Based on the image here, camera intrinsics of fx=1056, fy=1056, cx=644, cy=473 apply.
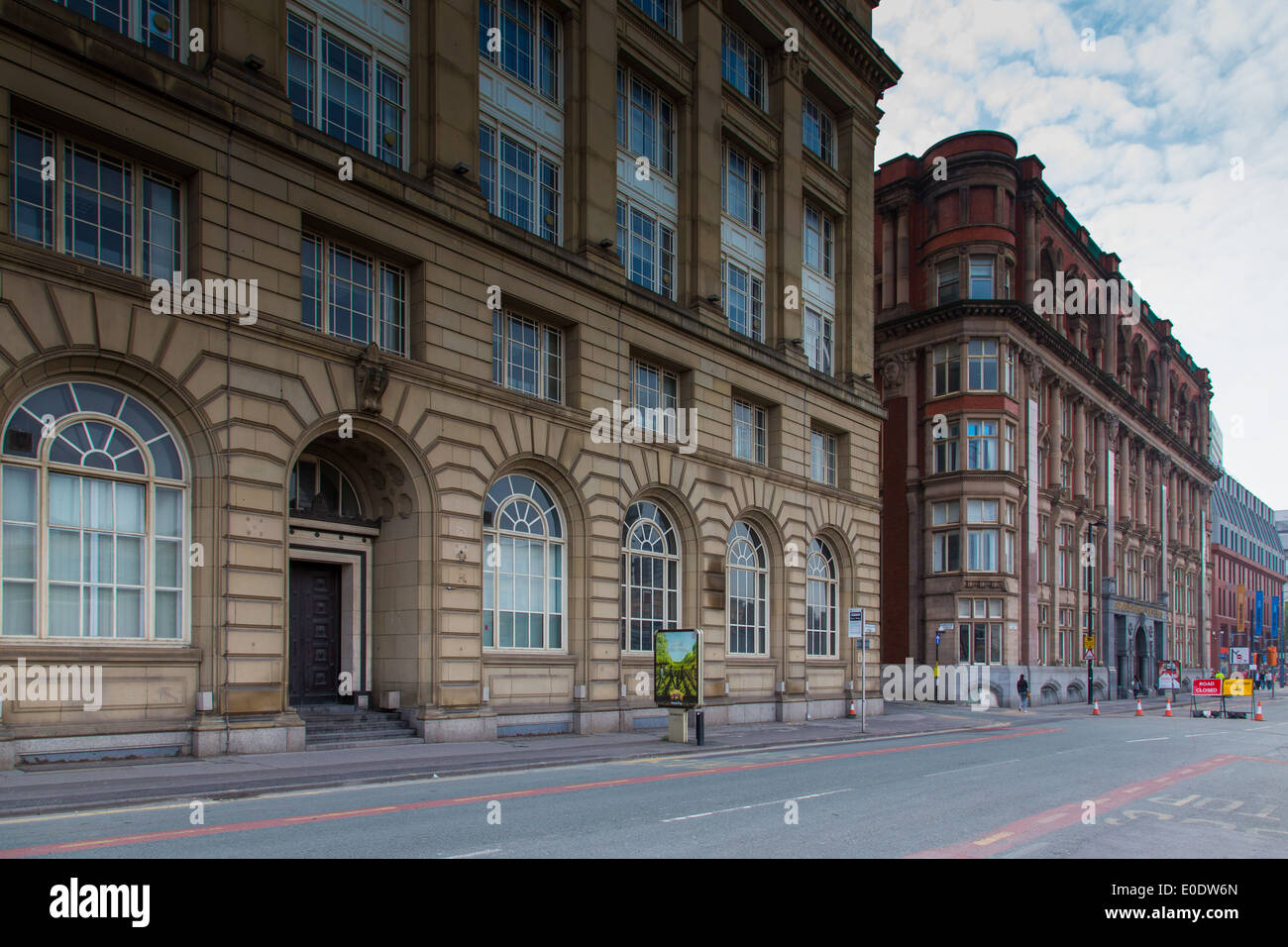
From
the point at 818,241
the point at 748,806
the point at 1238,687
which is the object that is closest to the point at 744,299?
the point at 818,241

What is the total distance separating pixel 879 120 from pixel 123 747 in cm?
3655

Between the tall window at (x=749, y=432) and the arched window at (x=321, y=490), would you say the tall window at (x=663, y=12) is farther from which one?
the arched window at (x=321, y=490)

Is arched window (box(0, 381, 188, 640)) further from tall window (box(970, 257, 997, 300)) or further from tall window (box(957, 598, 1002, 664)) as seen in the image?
tall window (box(970, 257, 997, 300))

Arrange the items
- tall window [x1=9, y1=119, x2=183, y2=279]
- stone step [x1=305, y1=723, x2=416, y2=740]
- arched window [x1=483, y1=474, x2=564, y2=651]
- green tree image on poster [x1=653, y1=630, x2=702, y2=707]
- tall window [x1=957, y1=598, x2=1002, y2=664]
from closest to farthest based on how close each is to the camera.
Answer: tall window [x1=9, y1=119, x2=183, y2=279]
stone step [x1=305, y1=723, x2=416, y2=740]
green tree image on poster [x1=653, y1=630, x2=702, y2=707]
arched window [x1=483, y1=474, x2=564, y2=651]
tall window [x1=957, y1=598, x2=1002, y2=664]

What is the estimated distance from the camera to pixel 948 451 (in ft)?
178

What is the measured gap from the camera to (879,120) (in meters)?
42.8

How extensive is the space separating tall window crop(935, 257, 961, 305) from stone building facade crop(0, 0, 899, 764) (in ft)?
68.8

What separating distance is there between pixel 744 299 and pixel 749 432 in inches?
→ 176

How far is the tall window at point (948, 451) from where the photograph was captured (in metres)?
54.1

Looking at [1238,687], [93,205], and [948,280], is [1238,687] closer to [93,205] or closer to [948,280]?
[948,280]

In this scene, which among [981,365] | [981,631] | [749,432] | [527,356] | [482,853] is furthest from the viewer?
[981,365]

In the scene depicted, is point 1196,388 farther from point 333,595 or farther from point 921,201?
point 333,595

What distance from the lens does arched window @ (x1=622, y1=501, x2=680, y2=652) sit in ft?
94.8

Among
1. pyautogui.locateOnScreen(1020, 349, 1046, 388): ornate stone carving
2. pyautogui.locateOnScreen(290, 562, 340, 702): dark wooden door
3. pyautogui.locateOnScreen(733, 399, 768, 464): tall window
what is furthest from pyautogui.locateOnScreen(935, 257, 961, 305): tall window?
pyautogui.locateOnScreen(290, 562, 340, 702): dark wooden door
